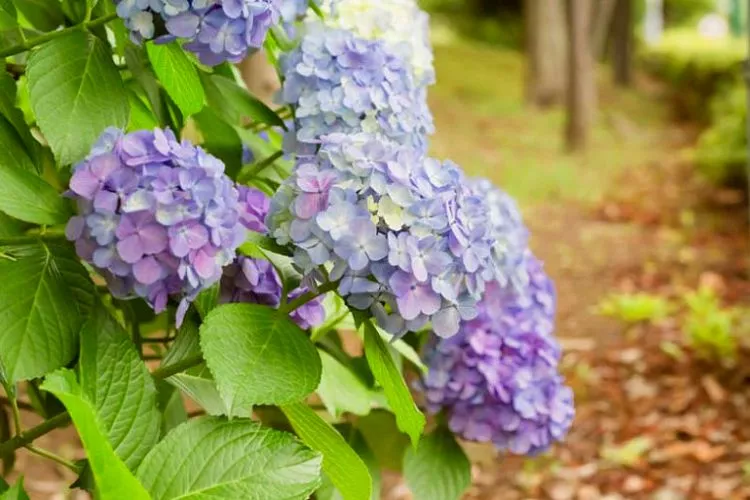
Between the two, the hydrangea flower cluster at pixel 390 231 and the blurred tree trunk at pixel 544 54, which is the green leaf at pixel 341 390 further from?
the blurred tree trunk at pixel 544 54

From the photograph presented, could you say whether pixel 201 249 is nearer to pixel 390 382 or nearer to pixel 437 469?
pixel 390 382

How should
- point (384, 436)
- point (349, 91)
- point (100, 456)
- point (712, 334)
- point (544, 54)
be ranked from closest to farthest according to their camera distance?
point (100, 456) < point (349, 91) < point (384, 436) < point (712, 334) < point (544, 54)

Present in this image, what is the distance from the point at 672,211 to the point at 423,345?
5.65 m

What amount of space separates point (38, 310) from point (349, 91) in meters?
0.37

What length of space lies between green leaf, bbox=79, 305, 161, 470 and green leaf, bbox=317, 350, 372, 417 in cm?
28

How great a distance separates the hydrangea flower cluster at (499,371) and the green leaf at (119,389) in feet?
1.80

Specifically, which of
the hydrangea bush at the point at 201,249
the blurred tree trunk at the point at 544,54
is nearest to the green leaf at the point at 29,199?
the hydrangea bush at the point at 201,249

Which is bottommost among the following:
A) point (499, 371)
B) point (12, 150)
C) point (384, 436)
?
point (384, 436)

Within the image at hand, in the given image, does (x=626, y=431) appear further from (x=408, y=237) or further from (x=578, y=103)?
(x=578, y=103)

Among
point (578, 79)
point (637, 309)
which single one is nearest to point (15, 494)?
point (637, 309)

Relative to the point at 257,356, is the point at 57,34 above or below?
above

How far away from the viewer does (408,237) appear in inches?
29.9

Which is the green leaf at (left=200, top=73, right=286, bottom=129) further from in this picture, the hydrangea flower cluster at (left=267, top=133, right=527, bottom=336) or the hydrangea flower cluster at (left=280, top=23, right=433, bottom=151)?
the hydrangea flower cluster at (left=267, top=133, right=527, bottom=336)

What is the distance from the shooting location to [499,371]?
1.26 metres
